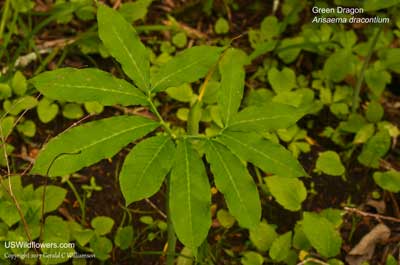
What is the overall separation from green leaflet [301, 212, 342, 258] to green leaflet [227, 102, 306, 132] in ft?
1.73

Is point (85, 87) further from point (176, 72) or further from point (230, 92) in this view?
point (230, 92)

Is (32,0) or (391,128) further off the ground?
(32,0)

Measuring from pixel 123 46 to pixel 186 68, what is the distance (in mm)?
178

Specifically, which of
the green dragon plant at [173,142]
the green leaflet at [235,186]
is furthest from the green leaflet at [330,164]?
the green leaflet at [235,186]

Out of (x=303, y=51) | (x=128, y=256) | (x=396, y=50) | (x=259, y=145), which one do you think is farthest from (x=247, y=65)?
(x=259, y=145)

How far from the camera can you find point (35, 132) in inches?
90.1

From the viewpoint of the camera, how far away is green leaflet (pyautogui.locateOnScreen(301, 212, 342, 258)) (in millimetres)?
1803

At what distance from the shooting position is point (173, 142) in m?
1.37

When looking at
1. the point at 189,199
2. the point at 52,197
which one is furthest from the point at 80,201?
the point at 189,199

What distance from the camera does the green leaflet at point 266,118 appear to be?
141cm

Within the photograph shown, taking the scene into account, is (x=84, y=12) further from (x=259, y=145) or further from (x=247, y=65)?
(x=259, y=145)

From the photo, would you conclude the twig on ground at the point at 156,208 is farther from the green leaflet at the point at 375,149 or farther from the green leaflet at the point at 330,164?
the green leaflet at the point at 375,149

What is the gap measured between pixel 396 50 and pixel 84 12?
1.41m

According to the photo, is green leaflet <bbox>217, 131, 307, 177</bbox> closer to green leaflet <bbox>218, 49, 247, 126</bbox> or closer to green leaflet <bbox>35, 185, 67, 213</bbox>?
green leaflet <bbox>218, 49, 247, 126</bbox>
